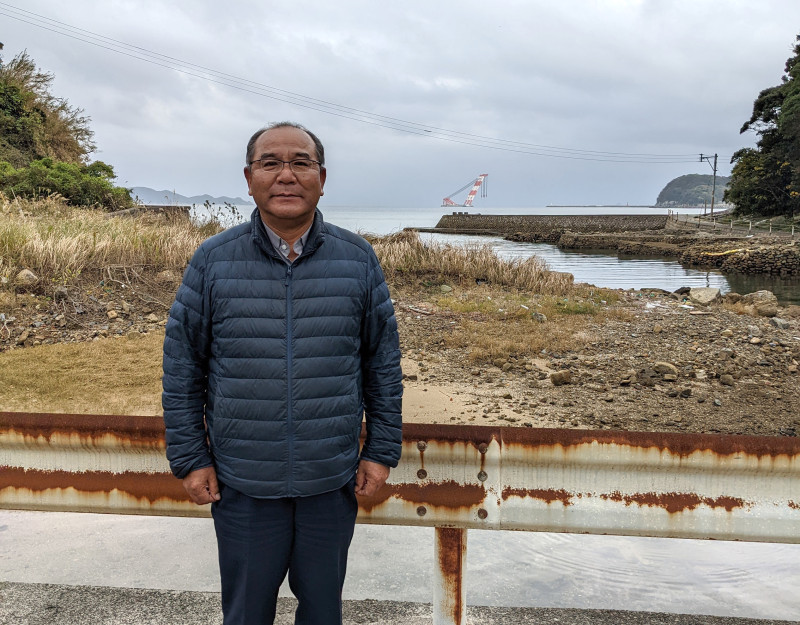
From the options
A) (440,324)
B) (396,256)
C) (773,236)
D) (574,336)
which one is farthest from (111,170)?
(773,236)

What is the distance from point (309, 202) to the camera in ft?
6.29

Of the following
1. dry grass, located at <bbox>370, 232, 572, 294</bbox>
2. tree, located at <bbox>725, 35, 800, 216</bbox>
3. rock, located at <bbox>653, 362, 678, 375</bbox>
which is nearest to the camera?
rock, located at <bbox>653, 362, 678, 375</bbox>

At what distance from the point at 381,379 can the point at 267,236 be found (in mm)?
539

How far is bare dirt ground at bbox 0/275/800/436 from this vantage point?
6363 millimetres

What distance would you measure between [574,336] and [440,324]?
2.07 m

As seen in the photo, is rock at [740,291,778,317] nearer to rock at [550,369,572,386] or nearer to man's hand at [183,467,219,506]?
rock at [550,369,572,386]

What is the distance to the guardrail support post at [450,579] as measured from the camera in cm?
210

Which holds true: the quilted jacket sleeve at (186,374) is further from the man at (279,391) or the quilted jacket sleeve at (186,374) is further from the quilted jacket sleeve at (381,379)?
the quilted jacket sleeve at (381,379)

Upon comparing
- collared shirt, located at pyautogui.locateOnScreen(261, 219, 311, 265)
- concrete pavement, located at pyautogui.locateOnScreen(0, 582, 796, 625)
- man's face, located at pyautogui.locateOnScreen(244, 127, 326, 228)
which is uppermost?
man's face, located at pyautogui.locateOnScreen(244, 127, 326, 228)

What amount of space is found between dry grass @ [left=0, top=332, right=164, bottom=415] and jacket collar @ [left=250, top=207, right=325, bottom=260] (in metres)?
4.74

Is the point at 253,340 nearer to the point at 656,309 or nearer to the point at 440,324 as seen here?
the point at 440,324

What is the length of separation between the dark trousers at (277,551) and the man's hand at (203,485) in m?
0.03

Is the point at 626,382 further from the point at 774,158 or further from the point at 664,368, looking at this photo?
the point at 774,158

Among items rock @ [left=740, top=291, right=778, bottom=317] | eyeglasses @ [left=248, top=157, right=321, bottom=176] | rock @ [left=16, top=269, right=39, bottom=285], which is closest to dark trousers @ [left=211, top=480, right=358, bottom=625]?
eyeglasses @ [left=248, top=157, right=321, bottom=176]
